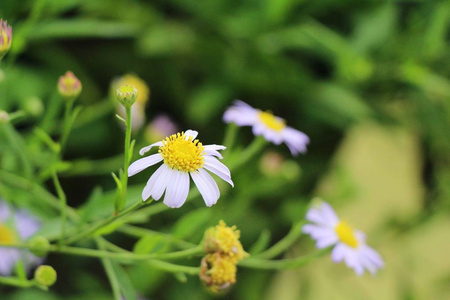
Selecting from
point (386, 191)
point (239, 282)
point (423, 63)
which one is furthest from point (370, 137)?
point (239, 282)

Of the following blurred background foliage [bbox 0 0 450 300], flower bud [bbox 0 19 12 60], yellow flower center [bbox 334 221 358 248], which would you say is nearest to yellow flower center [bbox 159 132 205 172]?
flower bud [bbox 0 19 12 60]

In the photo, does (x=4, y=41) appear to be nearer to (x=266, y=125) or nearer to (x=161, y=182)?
(x=161, y=182)

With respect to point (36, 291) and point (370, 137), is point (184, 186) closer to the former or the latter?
point (36, 291)

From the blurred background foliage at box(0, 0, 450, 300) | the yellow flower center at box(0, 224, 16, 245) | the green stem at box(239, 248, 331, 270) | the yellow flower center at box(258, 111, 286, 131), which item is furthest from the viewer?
the blurred background foliage at box(0, 0, 450, 300)

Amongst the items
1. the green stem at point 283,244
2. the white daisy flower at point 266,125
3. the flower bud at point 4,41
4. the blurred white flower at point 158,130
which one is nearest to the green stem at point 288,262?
the green stem at point 283,244

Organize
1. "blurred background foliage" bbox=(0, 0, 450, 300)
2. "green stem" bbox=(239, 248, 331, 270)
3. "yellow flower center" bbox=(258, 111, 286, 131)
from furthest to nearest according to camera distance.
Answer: "blurred background foliage" bbox=(0, 0, 450, 300) < "yellow flower center" bbox=(258, 111, 286, 131) < "green stem" bbox=(239, 248, 331, 270)

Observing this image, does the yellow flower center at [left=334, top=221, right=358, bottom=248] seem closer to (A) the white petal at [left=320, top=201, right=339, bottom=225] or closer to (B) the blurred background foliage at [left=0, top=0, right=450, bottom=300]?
(A) the white petal at [left=320, top=201, right=339, bottom=225]

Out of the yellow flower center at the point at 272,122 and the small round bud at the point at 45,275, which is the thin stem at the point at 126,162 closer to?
the small round bud at the point at 45,275
